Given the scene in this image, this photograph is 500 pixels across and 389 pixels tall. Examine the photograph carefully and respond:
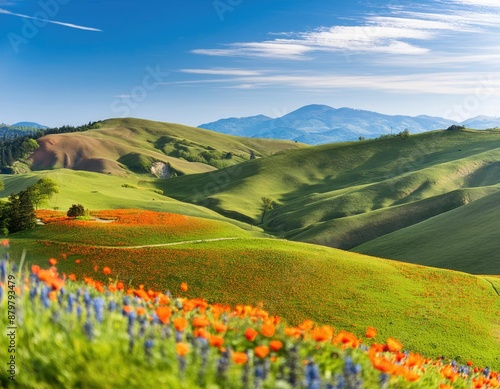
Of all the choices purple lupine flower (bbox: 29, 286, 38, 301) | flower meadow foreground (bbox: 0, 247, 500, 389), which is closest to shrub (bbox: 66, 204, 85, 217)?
flower meadow foreground (bbox: 0, 247, 500, 389)

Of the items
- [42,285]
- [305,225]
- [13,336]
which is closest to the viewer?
[13,336]

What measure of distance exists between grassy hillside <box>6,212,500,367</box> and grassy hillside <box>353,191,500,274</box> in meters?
23.1

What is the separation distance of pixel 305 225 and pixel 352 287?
95.8 metres

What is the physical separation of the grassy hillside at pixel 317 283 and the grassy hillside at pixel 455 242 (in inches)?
909

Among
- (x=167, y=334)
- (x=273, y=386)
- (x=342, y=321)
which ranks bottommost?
(x=342, y=321)

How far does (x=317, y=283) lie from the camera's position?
1359 inches

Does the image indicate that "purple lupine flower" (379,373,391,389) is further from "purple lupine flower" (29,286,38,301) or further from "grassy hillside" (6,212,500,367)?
"grassy hillside" (6,212,500,367)

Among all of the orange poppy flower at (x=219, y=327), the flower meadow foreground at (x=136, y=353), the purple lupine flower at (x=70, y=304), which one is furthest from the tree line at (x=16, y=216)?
the orange poppy flower at (x=219, y=327)

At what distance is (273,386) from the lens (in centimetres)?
510

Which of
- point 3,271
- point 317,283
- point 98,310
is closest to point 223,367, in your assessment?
point 98,310

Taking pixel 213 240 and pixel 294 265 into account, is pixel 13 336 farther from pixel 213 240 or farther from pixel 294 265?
pixel 213 240

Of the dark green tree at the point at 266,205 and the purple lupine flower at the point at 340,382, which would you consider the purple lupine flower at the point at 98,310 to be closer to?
the purple lupine flower at the point at 340,382

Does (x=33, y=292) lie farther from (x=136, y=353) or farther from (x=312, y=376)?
(x=312, y=376)

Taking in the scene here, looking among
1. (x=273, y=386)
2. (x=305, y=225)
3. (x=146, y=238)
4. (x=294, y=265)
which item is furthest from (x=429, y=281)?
(x=305, y=225)
